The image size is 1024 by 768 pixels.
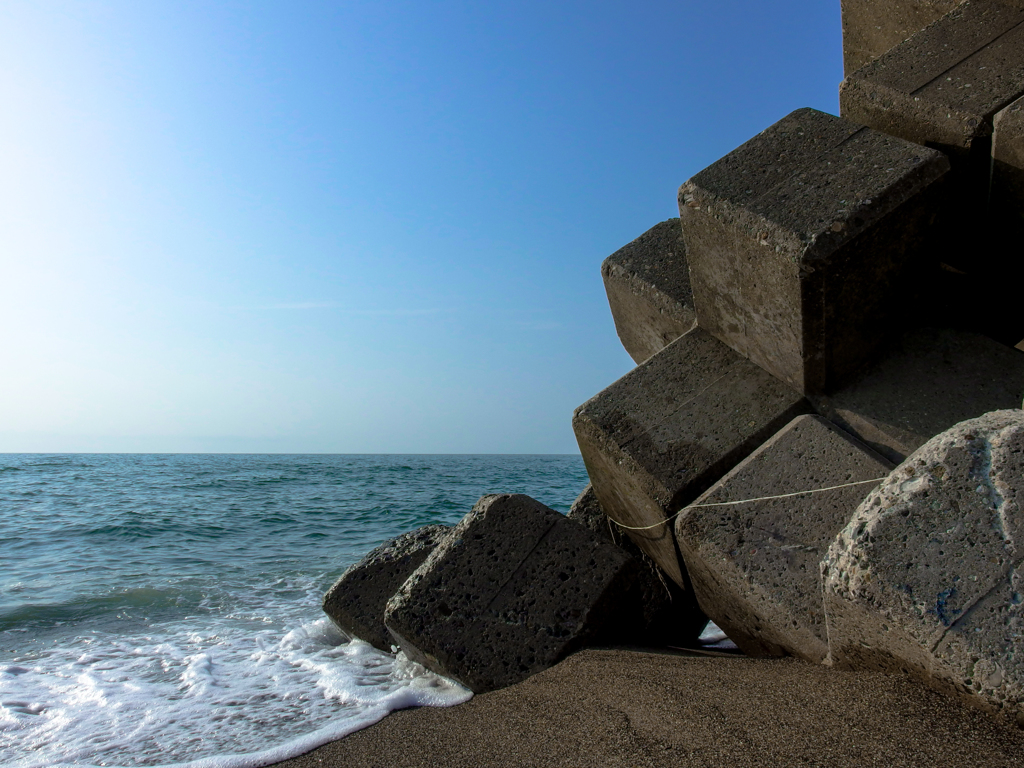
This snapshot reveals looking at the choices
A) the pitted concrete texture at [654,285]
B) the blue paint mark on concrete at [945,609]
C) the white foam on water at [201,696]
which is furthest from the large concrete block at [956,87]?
the white foam on water at [201,696]

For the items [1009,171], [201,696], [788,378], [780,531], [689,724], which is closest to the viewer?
[689,724]

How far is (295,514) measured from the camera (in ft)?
34.2

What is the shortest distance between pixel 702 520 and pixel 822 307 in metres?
0.89

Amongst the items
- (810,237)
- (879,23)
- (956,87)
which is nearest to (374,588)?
(810,237)

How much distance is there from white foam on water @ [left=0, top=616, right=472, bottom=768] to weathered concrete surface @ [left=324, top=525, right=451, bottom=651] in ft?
0.33

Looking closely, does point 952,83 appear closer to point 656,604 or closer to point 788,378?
point 788,378

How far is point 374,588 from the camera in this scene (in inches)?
144

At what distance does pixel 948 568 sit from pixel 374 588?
2.86 metres

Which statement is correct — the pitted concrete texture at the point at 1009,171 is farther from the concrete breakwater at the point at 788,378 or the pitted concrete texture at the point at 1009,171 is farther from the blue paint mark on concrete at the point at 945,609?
Answer: the blue paint mark on concrete at the point at 945,609

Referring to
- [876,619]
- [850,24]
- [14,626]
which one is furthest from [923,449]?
[14,626]

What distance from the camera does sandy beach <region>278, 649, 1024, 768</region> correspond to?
57.4 inches

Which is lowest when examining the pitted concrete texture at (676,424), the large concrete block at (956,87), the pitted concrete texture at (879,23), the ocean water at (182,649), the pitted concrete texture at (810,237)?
the ocean water at (182,649)

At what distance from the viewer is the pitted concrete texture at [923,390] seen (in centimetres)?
254

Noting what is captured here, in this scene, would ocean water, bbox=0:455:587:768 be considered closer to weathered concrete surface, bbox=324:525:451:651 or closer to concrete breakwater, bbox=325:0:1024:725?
weathered concrete surface, bbox=324:525:451:651
